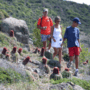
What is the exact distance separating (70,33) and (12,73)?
9.54ft

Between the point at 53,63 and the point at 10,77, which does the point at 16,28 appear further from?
the point at 10,77

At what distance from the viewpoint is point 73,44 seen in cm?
507

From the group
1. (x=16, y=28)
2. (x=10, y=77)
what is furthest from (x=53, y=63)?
(x=16, y=28)

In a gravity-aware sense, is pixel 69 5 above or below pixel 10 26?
above

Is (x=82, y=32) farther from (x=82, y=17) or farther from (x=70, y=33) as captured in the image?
(x=70, y=33)

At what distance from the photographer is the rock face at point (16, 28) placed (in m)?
7.93

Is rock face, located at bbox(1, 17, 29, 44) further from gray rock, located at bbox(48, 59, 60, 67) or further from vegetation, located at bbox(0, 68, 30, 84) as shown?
vegetation, located at bbox(0, 68, 30, 84)

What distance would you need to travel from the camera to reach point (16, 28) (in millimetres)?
8312

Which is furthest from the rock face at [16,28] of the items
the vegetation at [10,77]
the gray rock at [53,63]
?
the vegetation at [10,77]

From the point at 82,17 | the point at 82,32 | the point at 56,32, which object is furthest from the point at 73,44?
the point at 82,17

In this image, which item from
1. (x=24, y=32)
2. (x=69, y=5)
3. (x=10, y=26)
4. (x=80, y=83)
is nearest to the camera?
(x=80, y=83)

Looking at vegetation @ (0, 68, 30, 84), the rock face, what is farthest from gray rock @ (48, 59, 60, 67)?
the rock face

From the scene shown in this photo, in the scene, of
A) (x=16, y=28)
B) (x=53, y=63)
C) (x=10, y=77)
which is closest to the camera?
(x=10, y=77)

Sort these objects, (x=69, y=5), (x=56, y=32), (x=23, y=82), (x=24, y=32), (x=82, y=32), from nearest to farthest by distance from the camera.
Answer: (x=23, y=82), (x=56, y=32), (x=24, y=32), (x=82, y=32), (x=69, y=5)
